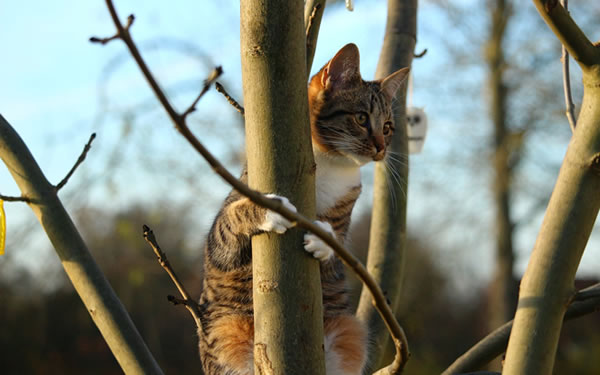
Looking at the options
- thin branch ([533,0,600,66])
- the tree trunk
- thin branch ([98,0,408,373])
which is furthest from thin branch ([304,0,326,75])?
the tree trunk

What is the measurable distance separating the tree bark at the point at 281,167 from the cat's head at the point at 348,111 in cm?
78

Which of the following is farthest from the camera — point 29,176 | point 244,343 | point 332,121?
point 332,121

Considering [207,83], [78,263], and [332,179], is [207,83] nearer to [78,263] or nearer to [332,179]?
[78,263]

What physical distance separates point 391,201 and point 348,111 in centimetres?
36

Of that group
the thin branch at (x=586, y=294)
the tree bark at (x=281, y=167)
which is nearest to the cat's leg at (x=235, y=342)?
the tree bark at (x=281, y=167)

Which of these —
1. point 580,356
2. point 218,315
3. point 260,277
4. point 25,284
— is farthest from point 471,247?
point 260,277

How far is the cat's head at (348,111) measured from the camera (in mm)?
1808

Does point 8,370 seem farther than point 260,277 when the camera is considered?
Yes

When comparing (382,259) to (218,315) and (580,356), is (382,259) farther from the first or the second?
(580,356)

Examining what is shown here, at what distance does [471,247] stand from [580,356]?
1.95m

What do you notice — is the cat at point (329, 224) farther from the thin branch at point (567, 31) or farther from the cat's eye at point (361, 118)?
the thin branch at point (567, 31)

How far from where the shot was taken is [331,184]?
1767 mm

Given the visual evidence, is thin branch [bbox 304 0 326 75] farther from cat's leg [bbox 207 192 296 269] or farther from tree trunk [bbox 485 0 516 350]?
tree trunk [bbox 485 0 516 350]

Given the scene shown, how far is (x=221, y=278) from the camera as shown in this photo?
65.4 inches
